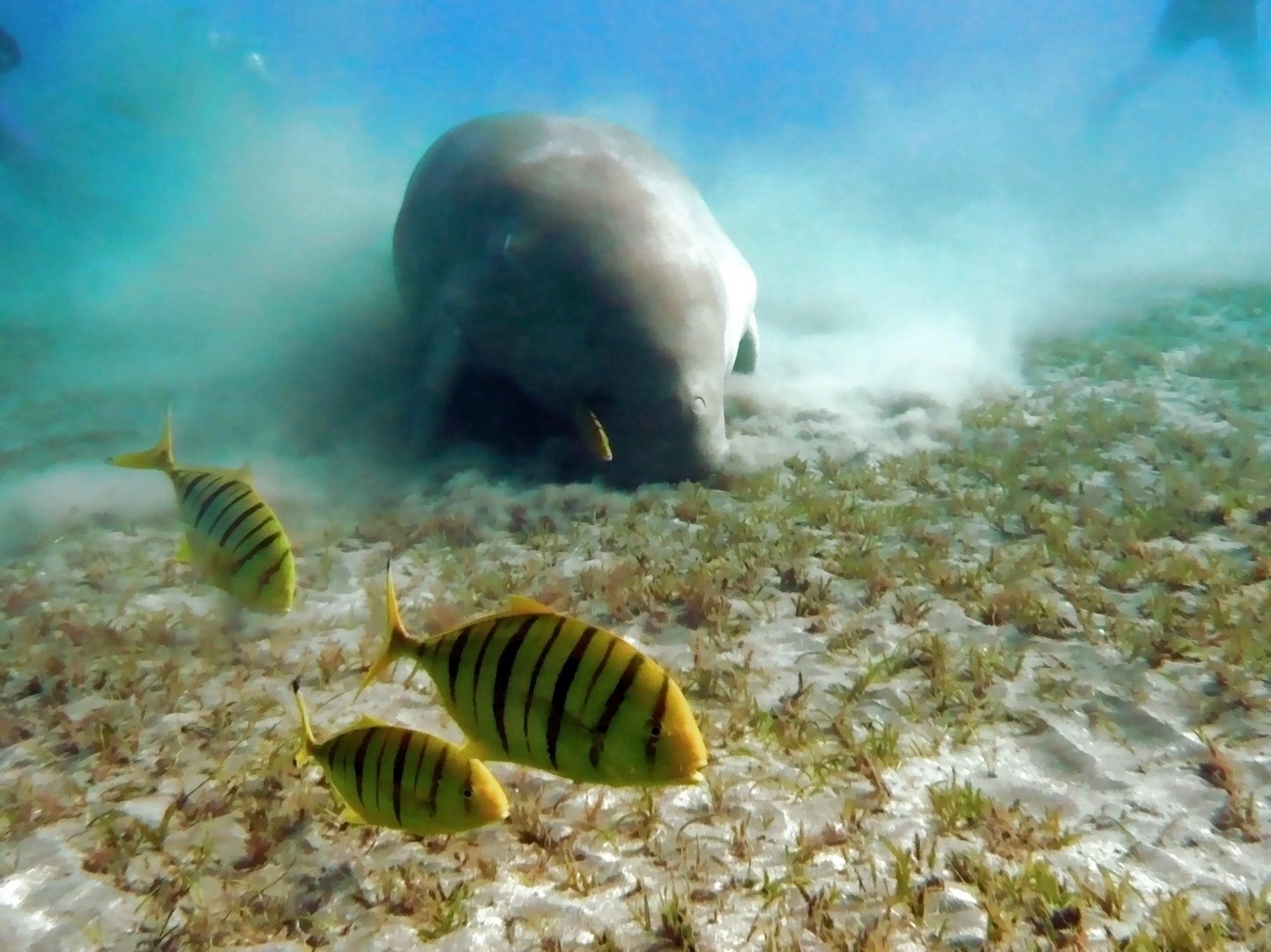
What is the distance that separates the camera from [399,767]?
1.69m

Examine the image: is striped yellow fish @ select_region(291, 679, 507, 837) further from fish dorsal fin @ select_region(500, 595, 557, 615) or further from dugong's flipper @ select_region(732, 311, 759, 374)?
dugong's flipper @ select_region(732, 311, 759, 374)

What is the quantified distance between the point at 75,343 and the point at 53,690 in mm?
12992

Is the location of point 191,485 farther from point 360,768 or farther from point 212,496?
point 360,768

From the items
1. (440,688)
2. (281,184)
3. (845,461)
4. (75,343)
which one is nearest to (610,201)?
(845,461)

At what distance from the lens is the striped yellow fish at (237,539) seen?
2.17 metres

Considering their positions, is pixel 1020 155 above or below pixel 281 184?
above

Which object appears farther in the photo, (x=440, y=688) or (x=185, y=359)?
(x=185, y=359)

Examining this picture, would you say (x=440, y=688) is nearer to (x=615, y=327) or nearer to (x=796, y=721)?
(x=796, y=721)

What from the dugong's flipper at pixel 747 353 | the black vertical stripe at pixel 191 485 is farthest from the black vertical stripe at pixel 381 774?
the dugong's flipper at pixel 747 353

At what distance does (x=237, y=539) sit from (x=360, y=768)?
0.82 m

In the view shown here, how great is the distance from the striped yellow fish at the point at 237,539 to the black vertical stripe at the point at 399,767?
64 centimetres

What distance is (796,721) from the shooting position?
288 centimetres

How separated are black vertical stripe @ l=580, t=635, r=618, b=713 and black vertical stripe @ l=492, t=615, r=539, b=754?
154mm

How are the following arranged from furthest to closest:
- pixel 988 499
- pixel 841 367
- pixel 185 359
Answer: pixel 185 359 → pixel 841 367 → pixel 988 499
